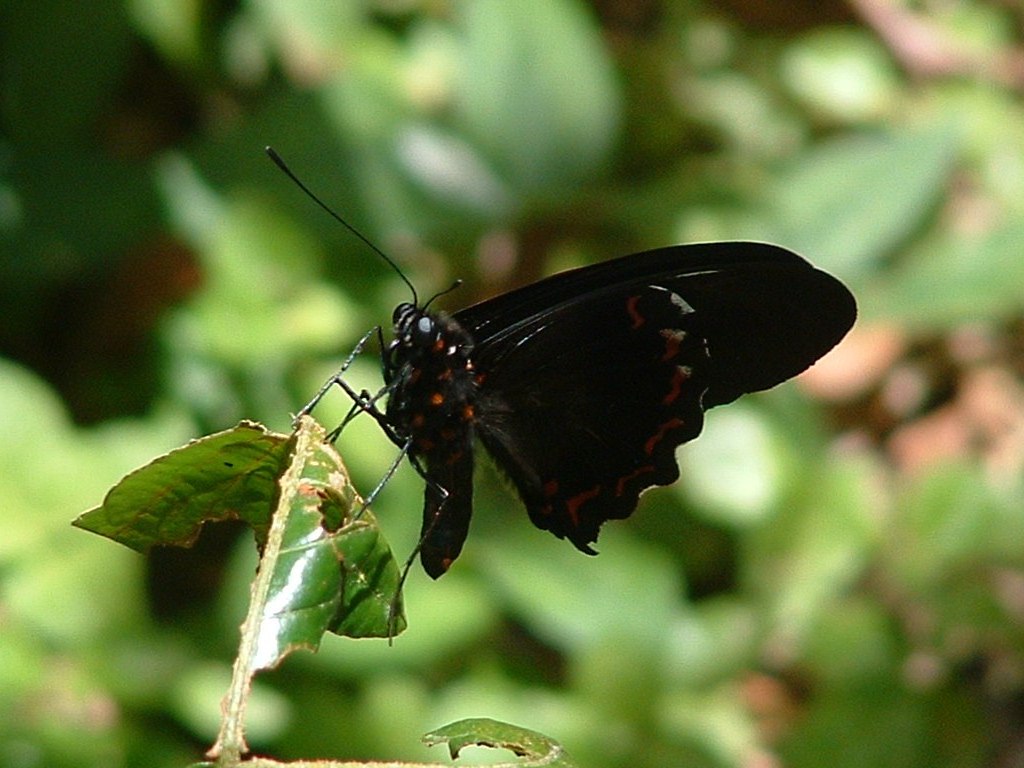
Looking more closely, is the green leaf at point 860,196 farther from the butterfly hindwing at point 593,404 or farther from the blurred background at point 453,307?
the butterfly hindwing at point 593,404

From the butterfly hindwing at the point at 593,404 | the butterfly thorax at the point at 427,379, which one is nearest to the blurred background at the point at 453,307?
the butterfly hindwing at the point at 593,404

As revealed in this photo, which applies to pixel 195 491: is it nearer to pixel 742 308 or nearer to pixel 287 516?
pixel 287 516

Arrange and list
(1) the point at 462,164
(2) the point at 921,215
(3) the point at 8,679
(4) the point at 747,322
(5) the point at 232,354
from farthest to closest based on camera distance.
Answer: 1. (2) the point at 921,215
2. (1) the point at 462,164
3. (5) the point at 232,354
4. (3) the point at 8,679
5. (4) the point at 747,322

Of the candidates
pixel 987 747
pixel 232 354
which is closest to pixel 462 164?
pixel 232 354

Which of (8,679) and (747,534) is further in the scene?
(747,534)

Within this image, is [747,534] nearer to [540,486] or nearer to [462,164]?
[462,164]

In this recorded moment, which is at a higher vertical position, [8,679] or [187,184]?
[187,184]
